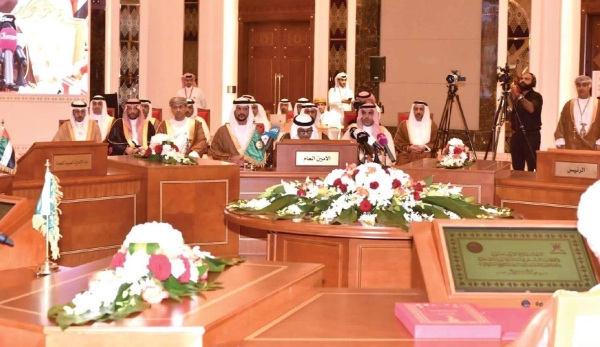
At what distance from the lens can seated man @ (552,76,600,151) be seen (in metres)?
11.5

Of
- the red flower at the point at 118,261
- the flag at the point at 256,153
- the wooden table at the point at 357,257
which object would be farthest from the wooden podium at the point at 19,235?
the flag at the point at 256,153

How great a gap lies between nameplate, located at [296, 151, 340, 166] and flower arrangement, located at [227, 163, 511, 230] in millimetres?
2456

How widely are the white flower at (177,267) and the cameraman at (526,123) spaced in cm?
948

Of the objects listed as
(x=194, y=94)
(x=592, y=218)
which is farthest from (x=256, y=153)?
(x=194, y=94)

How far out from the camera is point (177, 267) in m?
2.97

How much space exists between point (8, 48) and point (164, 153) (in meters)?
9.13

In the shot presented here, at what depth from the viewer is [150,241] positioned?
9.75ft

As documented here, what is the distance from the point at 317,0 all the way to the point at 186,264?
14847 mm

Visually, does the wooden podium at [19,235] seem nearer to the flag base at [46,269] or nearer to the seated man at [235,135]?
the flag base at [46,269]

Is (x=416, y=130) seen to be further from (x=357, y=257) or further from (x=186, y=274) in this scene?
(x=186, y=274)

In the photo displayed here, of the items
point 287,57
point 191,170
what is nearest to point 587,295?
→ point 191,170

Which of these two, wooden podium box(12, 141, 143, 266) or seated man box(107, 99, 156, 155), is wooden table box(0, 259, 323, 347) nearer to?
wooden podium box(12, 141, 143, 266)

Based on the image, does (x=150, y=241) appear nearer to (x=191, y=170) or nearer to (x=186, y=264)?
(x=186, y=264)

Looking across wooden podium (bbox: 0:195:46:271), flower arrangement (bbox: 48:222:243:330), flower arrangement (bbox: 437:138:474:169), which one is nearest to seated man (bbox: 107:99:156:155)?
flower arrangement (bbox: 437:138:474:169)
